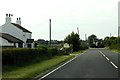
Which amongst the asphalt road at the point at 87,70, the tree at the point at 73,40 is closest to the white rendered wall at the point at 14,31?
the tree at the point at 73,40

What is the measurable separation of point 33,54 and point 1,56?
1049 centimetres

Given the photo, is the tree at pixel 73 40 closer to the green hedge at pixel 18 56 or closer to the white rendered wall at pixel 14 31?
the white rendered wall at pixel 14 31

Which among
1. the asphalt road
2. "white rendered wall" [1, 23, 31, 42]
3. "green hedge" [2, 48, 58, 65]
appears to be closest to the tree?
"white rendered wall" [1, 23, 31, 42]

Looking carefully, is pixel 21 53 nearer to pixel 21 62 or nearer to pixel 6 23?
pixel 21 62

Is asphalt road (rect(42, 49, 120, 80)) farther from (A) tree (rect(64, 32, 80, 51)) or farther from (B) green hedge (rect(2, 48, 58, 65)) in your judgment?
(A) tree (rect(64, 32, 80, 51))

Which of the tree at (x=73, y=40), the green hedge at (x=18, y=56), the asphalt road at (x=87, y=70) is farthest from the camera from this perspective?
the tree at (x=73, y=40)

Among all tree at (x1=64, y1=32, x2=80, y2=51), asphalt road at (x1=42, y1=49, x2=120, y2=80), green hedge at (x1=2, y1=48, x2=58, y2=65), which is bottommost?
asphalt road at (x1=42, y1=49, x2=120, y2=80)

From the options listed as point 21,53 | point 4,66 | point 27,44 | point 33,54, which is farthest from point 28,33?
point 4,66

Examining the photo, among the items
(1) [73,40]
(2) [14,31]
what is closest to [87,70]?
(2) [14,31]

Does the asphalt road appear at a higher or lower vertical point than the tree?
lower

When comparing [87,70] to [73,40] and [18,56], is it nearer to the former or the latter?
[18,56]

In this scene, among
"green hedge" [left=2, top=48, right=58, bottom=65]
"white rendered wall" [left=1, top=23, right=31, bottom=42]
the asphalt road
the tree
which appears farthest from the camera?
the tree

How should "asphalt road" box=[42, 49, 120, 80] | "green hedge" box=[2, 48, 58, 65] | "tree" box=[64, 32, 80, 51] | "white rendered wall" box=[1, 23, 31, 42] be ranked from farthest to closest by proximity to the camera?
"tree" box=[64, 32, 80, 51] → "white rendered wall" box=[1, 23, 31, 42] → "green hedge" box=[2, 48, 58, 65] → "asphalt road" box=[42, 49, 120, 80]

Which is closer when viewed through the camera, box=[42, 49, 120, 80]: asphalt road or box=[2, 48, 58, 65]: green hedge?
box=[42, 49, 120, 80]: asphalt road
